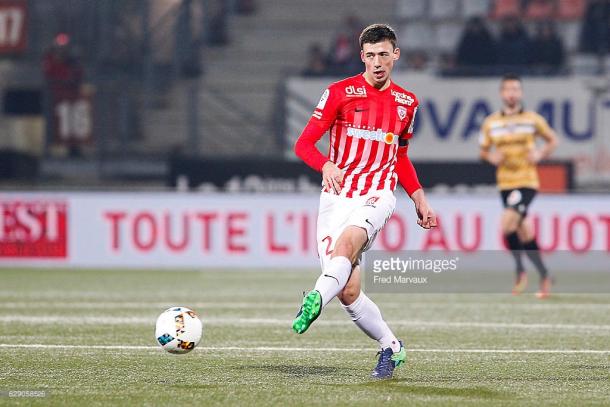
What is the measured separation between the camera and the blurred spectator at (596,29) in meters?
20.7

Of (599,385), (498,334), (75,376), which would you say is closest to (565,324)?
(498,334)

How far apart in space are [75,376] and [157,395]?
889mm

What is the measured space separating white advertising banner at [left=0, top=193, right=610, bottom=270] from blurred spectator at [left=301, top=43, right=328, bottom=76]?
3.56 metres

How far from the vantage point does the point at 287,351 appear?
28.2 ft

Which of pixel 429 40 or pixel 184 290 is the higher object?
pixel 429 40

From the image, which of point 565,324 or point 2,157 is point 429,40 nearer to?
point 2,157

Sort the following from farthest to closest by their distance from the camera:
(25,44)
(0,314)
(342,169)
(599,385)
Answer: (25,44), (0,314), (342,169), (599,385)

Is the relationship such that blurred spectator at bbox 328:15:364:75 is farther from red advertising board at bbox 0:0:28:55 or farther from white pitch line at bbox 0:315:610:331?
white pitch line at bbox 0:315:610:331

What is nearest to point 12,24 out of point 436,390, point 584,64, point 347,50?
point 347,50

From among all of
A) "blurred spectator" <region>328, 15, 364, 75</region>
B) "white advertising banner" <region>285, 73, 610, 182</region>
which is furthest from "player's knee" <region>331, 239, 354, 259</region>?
"blurred spectator" <region>328, 15, 364, 75</region>

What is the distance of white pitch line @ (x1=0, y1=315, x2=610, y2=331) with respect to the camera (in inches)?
407

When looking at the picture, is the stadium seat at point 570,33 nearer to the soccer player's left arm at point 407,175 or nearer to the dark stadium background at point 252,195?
the dark stadium background at point 252,195

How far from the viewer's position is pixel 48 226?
17.0 metres

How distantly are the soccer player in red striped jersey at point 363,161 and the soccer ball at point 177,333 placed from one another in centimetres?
88
